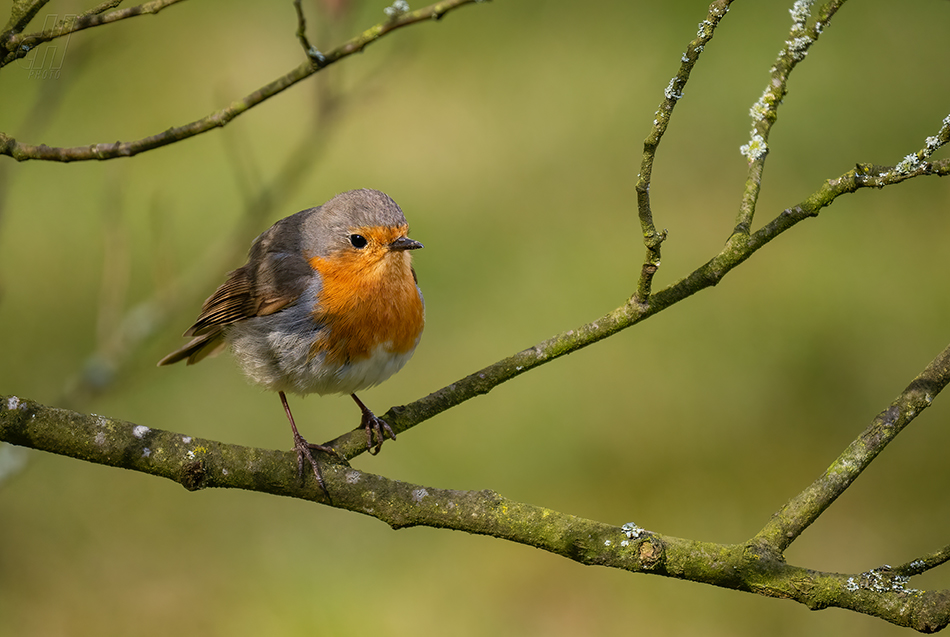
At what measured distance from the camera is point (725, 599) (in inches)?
183

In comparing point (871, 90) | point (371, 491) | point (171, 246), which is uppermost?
point (871, 90)

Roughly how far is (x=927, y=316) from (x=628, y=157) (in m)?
2.31

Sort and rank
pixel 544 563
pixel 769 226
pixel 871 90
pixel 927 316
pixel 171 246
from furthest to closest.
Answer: pixel 871 90
pixel 171 246
pixel 927 316
pixel 544 563
pixel 769 226

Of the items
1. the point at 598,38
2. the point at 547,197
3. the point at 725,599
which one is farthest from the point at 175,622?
the point at 598,38

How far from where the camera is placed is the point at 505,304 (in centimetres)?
593

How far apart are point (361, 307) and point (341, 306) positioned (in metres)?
0.07

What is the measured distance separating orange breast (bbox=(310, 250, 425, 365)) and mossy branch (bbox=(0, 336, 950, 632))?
0.83m

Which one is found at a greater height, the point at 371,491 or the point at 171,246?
Result: the point at 171,246

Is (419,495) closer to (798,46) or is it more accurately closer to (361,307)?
(361,307)

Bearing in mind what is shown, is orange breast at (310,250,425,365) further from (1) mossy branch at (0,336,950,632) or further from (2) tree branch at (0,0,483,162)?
(2) tree branch at (0,0,483,162)

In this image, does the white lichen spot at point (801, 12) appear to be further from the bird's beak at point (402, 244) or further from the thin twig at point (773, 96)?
the bird's beak at point (402, 244)

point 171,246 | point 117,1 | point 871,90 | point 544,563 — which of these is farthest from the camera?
point 871,90

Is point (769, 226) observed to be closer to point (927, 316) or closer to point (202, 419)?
point (927, 316)

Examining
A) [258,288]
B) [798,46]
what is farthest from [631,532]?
[258,288]
